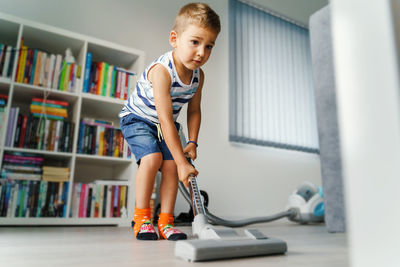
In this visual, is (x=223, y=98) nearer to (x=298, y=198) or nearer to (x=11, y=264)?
(x=298, y=198)

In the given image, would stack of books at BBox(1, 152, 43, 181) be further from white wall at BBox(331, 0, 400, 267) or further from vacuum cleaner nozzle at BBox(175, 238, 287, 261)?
white wall at BBox(331, 0, 400, 267)

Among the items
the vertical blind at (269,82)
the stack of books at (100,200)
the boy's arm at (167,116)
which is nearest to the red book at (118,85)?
the stack of books at (100,200)

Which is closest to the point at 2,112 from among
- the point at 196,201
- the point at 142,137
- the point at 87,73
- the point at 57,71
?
the point at 57,71

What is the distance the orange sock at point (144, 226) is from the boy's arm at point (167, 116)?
0.80 feet

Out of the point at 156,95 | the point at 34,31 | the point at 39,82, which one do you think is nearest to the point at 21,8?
the point at 34,31

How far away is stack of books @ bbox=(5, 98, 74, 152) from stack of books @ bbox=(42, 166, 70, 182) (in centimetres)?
11

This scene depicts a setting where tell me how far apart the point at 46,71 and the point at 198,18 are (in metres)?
1.19

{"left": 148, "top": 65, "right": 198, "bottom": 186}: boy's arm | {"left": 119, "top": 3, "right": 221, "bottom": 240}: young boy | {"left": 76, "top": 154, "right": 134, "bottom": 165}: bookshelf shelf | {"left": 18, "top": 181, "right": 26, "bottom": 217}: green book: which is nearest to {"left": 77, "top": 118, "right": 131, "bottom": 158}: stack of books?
{"left": 76, "top": 154, "right": 134, "bottom": 165}: bookshelf shelf

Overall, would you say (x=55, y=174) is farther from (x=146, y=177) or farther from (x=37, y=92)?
(x=146, y=177)

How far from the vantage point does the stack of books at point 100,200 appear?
1.82 meters

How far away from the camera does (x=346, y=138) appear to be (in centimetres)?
30

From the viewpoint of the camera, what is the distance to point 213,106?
280cm

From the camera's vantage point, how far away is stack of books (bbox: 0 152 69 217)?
165 cm

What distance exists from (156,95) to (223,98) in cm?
178
